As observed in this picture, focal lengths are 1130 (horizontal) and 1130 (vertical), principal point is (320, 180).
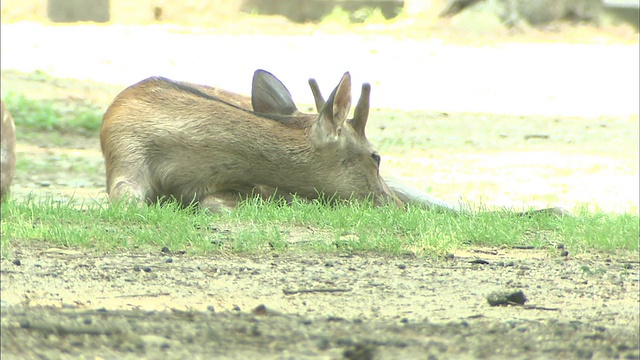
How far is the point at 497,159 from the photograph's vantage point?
11359 mm

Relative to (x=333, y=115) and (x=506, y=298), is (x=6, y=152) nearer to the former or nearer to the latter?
(x=333, y=115)

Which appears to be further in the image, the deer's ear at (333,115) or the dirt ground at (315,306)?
the deer's ear at (333,115)

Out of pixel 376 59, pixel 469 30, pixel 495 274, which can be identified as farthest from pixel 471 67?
pixel 495 274

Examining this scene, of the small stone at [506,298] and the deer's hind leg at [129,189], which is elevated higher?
the small stone at [506,298]

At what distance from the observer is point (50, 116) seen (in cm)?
1209

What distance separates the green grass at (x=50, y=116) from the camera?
1194 centimetres

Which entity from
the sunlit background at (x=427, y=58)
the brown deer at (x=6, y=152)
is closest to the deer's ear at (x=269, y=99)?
the brown deer at (x=6, y=152)

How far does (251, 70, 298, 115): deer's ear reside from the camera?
284 inches

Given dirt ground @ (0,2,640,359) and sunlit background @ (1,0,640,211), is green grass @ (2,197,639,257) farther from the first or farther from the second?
sunlit background @ (1,0,640,211)

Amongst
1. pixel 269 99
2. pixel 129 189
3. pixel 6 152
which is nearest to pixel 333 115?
pixel 269 99

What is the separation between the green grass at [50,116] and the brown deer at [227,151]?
5.15 metres

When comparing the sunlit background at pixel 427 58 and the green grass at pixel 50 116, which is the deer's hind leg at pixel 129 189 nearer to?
the sunlit background at pixel 427 58

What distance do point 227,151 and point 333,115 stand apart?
67cm

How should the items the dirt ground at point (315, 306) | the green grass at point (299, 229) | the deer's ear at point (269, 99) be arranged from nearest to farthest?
the dirt ground at point (315, 306) < the green grass at point (299, 229) < the deer's ear at point (269, 99)
